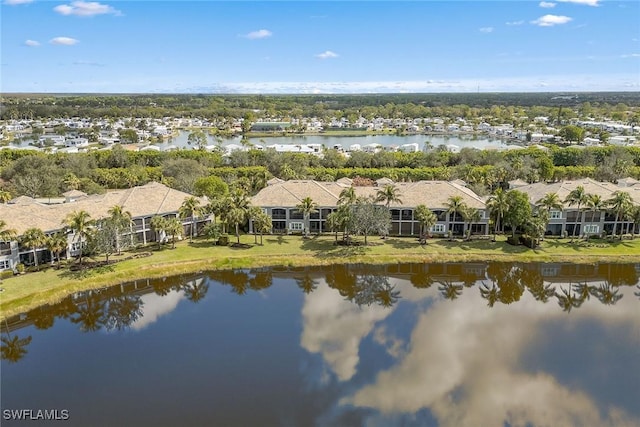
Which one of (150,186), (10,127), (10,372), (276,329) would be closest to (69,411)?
(10,372)

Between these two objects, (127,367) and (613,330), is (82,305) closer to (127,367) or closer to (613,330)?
(127,367)

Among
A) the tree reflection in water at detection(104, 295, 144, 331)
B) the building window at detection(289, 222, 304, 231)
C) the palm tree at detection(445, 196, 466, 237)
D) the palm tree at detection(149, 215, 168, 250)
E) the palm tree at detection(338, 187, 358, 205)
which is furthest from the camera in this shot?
the building window at detection(289, 222, 304, 231)

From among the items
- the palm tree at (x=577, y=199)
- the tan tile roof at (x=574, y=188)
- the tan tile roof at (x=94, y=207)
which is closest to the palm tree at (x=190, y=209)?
the tan tile roof at (x=94, y=207)

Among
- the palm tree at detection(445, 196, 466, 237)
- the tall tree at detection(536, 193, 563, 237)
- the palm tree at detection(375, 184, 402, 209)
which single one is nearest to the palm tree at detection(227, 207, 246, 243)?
the palm tree at detection(375, 184, 402, 209)

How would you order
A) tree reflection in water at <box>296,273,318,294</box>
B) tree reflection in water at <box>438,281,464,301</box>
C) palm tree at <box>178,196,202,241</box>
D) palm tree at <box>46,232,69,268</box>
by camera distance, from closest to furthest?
tree reflection in water at <box>438,281,464,301</box> < tree reflection in water at <box>296,273,318,294</box> < palm tree at <box>46,232,69,268</box> < palm tree at <box>178,196,202,241</box>

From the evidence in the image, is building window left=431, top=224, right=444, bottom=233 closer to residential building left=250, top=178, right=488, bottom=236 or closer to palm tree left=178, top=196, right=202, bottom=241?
residential building left=250, top=178, right=488, bottom=236

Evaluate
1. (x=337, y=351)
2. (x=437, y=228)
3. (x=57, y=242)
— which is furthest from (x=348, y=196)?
(x=57, y=242)

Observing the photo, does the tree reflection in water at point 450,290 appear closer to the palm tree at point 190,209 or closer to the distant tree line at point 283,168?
the distant tree line at point 283,168
